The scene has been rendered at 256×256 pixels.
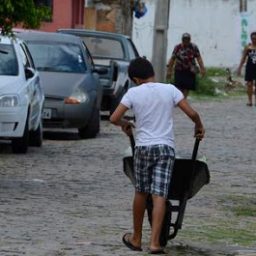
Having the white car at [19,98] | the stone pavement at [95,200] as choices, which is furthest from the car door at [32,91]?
the stone pavement at [95,200]

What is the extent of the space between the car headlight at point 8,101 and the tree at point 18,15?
318 centimetres

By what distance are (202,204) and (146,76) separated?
11.2 feet

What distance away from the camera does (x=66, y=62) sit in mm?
20906

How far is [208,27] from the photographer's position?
167ft

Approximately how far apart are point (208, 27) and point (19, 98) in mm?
34743

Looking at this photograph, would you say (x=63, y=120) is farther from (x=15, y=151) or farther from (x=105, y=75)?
(x=105, y=75)

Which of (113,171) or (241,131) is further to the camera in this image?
(241,131)

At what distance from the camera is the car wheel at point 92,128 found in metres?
20.3

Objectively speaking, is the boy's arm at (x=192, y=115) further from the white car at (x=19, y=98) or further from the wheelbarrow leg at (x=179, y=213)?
the white car at (x=19, y=98)

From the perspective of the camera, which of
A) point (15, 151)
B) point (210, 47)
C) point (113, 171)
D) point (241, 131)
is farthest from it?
point (210, 47)

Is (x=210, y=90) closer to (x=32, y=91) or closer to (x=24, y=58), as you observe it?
(x=24, y=58)


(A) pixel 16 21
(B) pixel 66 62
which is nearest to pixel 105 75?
(B) pixel 66 62

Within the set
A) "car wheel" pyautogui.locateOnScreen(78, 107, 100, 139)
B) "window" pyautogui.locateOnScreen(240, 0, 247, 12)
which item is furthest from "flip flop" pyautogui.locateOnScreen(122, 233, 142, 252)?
"window" pyautogui.locateOnScreen(240, 0, 247, 12)

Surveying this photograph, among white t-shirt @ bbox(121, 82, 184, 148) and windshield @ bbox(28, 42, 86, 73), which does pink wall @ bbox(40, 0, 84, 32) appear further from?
white t-shirt @ bbox(121, 82, 184, 148)
